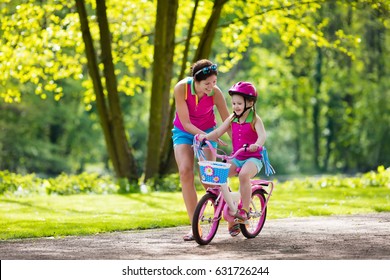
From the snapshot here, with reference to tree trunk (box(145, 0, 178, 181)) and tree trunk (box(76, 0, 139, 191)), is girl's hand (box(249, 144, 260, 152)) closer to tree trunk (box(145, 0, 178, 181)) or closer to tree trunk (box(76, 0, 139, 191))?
tree trunk (box(145, 0, 178, 181))

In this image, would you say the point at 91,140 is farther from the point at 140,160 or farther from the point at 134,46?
the point at 134,46

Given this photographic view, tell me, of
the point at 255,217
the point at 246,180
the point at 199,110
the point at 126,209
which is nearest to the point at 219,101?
the point at 199,110

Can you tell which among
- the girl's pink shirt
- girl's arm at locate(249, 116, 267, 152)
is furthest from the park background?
girl's arm at locate(249, 116, 267, 152)

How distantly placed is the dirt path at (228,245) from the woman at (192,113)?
578 millimetres

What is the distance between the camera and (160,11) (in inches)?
678

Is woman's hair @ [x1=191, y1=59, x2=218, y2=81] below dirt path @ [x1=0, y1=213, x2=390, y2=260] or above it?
above

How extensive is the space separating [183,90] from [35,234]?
109 inches

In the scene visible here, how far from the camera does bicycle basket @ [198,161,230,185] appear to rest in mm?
8195

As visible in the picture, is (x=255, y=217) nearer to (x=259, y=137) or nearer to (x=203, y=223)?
(x=203, y=223)

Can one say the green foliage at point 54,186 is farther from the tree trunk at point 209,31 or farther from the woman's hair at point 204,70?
the woman's hair at point 204,70

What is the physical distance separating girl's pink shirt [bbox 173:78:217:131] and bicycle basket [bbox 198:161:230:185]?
28.0 inches

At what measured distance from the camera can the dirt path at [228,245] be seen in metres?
7.76

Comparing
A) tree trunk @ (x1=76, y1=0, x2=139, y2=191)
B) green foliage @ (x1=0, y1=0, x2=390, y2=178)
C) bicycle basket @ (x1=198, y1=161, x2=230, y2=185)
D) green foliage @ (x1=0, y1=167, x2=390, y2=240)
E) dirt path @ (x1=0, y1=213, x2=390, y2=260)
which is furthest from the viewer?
green foliage @ (x1=0, y1=0, x2=390, y2=178)

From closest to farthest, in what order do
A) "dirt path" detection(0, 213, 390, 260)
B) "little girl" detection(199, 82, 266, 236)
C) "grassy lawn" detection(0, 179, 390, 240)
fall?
"dirt path" detection(0, 213, 390, 260)
"little girl" detection(199, 82, 266, 236)
"grassy lawn" detection(0, 179, 390, 240)
